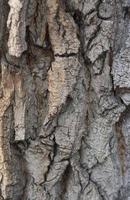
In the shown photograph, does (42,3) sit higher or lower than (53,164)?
higher

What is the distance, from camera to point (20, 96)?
109cm

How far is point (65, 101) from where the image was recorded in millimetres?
1085

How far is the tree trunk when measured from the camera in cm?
106

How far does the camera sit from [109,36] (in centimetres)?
108

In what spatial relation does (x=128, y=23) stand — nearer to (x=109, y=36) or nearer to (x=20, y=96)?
(x=109, y=36)

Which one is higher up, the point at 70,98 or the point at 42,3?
the point at 42,3

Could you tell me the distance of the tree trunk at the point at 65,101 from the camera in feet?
3.46

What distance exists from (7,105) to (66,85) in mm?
159

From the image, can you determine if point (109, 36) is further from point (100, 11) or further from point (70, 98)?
point (70, 98)

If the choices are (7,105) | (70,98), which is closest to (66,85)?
(70,98)

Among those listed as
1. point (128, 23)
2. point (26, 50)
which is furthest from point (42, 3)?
point (128, 23)

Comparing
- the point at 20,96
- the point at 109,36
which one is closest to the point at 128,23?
the point at 109,36

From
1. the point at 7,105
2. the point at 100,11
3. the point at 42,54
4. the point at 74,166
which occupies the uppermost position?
the point at 100,11

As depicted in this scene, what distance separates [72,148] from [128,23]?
353 millimetres
